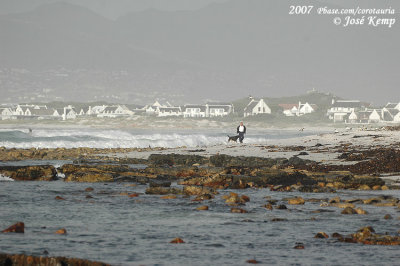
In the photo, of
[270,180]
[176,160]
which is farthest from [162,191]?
[176,160]

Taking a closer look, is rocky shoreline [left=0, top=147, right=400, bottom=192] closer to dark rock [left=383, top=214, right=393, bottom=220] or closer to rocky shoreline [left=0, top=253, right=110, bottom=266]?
dark rock [left=383, top=214, right=393, bottom=220]

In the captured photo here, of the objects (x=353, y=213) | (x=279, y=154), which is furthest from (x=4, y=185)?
(x=279, y=154)

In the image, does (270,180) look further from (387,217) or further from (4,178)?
(4,178)

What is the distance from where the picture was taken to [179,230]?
56.4 feet

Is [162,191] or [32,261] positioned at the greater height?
[32,261]

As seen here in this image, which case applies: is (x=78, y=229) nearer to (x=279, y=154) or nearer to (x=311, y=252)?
(x=311, y=252)

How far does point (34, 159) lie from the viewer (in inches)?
1810

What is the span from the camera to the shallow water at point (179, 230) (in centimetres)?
1405

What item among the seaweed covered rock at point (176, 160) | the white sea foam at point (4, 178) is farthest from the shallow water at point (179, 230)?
the seaweed covered rock at point (176, 160)

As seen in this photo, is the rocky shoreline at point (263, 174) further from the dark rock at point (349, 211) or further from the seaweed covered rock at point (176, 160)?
the dark rock at point (349, 211)

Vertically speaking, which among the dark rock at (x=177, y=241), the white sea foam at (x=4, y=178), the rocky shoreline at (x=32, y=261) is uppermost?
the rocky shoreline at (x=32, y=261)

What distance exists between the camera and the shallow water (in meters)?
14.1

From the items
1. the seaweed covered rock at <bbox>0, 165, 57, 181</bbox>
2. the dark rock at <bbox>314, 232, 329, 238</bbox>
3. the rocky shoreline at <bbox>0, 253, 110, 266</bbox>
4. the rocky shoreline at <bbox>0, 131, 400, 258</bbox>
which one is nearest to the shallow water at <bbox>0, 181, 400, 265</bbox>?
the dark rock at <bbox>314, 232, 329, 238</bbox>

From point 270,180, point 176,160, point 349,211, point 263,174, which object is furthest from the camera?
point 176,160
